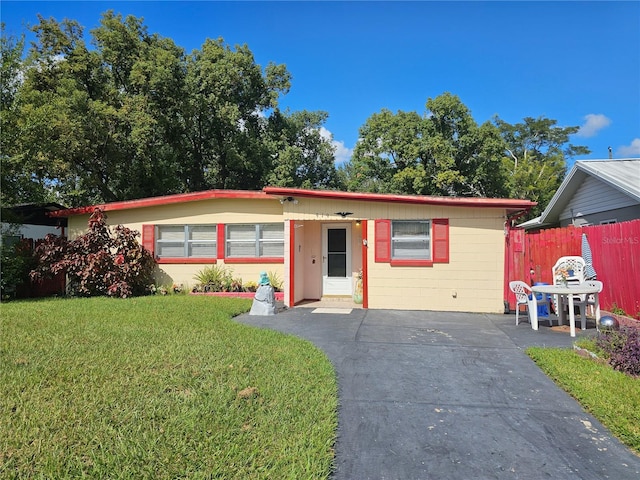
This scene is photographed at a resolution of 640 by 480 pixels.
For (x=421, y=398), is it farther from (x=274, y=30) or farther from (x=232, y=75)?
(x=232, y=75)

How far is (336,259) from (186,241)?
434 centimetres

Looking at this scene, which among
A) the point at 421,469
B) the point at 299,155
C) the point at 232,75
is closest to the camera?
the point at 421,469

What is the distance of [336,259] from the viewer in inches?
441

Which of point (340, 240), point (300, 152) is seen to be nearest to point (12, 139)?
point (340, 240)

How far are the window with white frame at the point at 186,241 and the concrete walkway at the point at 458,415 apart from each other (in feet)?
18.8

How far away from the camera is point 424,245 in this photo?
9.54 meters

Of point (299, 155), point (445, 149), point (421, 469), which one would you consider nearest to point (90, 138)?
point (299, 155)

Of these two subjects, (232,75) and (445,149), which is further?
(445,149)

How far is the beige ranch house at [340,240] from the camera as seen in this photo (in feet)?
30.2

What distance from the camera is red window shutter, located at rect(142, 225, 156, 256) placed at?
11523 mm

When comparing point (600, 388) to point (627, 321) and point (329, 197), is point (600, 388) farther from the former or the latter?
point (329, 197)

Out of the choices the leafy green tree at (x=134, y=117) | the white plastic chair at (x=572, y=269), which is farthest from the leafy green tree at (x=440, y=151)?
the white plastic chair at (x=572, y=269)

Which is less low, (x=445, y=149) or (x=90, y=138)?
(x=445, y=149)

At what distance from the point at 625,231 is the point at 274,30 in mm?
9789
